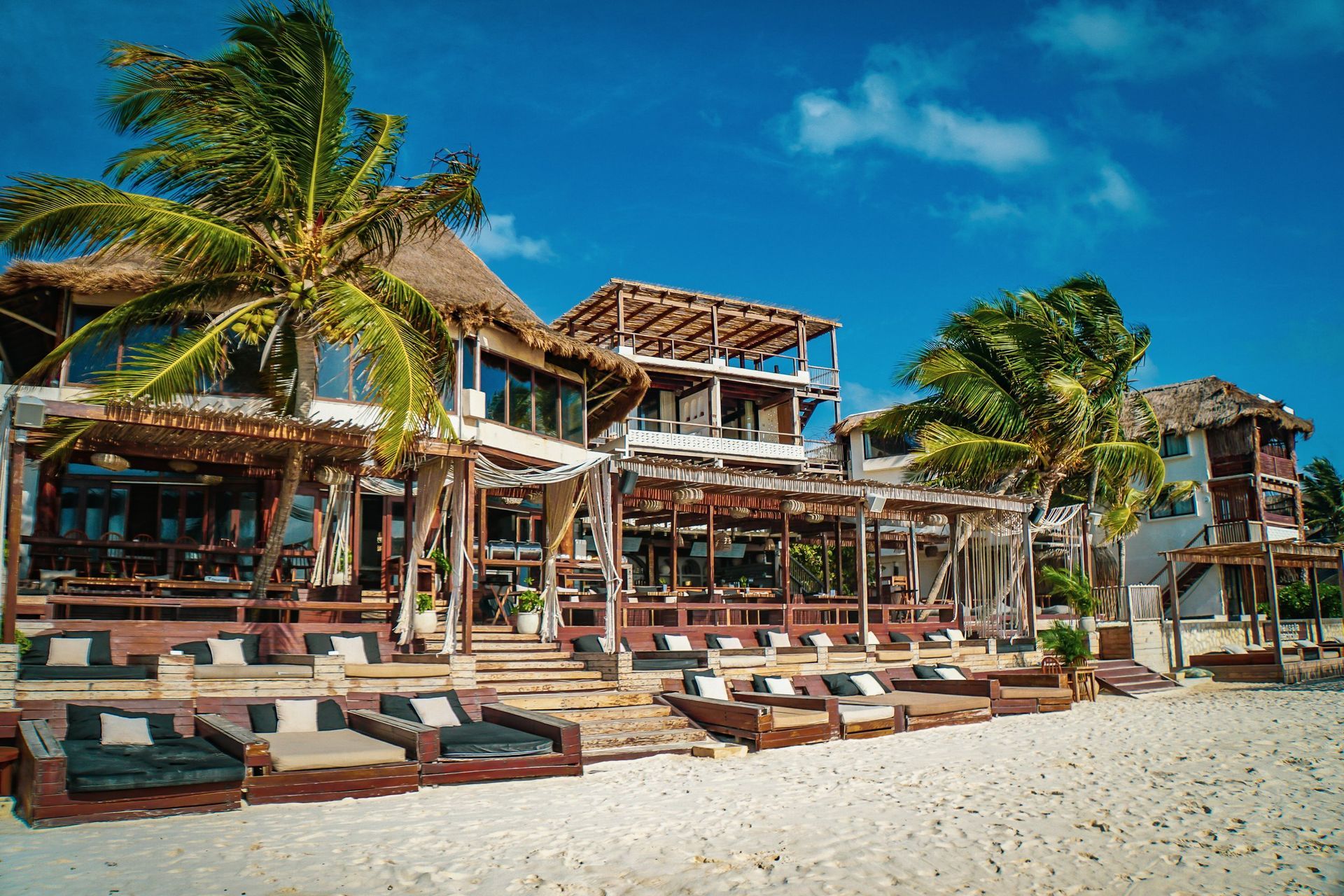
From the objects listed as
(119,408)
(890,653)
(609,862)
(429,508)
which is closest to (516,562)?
(429,508)

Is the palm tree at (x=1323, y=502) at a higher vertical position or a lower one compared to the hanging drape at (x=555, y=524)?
higher

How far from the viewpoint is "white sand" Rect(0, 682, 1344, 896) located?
Answer: 5.26 meters

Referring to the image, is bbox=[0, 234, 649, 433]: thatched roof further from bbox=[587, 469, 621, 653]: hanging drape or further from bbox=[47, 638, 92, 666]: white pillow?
bbox=[47, 638, 92, 666]: white pillow


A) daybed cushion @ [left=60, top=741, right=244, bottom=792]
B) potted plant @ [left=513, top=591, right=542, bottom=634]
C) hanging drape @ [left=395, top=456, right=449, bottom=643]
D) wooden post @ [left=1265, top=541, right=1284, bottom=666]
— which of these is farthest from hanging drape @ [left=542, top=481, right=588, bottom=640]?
wooden post @ [left=1265, top=541, right=1284, bottom=666]

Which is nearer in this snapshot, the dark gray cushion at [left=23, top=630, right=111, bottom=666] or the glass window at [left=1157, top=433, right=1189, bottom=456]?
the dark gray cushion at [left=23, top=630, right=111, bottom=666]

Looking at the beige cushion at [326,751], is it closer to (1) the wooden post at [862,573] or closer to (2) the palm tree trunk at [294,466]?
(2) the palm tree trunk at [294,466]

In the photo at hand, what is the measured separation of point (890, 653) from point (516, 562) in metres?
5.56

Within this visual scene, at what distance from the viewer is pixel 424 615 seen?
1194 cm

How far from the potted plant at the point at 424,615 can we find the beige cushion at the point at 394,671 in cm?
222

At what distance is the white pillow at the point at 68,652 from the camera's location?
8.93 metres

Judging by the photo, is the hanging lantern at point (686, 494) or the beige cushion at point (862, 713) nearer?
the beige cushion at point (862, 713)

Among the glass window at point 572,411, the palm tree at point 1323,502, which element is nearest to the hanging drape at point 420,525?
the glass window at point 572,411

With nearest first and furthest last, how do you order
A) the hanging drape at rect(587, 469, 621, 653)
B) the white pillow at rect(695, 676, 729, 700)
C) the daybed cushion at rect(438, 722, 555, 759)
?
the daybed cushion at rect(438, 722, 555, 759)
the white pillow at rect(695, 676, 729, 700)
the hanging drape at rect(587, 469, 621, 653)

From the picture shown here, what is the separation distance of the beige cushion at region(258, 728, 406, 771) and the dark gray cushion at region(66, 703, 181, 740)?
0.68 metres
